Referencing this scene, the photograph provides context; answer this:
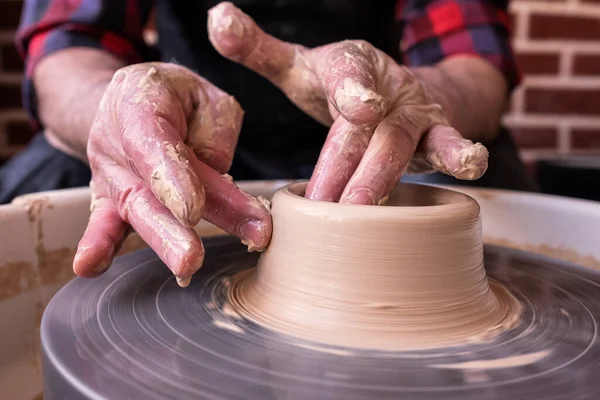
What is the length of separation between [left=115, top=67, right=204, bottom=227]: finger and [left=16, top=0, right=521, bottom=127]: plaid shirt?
619mm

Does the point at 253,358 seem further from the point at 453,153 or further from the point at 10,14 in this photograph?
the point at 10,14

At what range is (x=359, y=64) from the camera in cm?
68

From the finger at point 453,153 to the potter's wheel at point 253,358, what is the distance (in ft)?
0.53

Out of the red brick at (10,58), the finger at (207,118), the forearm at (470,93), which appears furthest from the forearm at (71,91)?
the red brick at (10,58)

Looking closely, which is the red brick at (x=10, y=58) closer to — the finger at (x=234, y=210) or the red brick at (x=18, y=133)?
the red brick at (x=18, y=133)

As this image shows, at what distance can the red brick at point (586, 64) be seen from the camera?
7.05 ft

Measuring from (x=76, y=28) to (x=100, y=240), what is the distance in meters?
0.73

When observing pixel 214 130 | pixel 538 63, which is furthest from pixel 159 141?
pixel 538 63

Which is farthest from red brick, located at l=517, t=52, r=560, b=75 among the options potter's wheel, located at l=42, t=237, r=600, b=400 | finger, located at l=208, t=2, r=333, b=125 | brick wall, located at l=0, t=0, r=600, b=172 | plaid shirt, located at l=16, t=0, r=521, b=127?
potter's wheel, located at l=42, t=237, r=600, b=400

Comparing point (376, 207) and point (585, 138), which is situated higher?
point (376, 207)

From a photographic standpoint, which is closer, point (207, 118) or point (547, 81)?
point (207, 118)

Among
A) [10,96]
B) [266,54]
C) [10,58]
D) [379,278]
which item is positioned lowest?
[10,96]

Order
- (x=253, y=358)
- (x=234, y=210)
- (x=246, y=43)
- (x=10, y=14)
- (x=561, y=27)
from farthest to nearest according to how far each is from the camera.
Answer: (x=561, y=27) < (x=10, y=14) < (x=246, y=43) < (x=234, y=210) < (x=253, y=358)

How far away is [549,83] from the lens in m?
2.15
